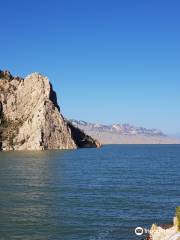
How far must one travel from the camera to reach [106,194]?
247 ft

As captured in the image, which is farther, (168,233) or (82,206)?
(82,206)

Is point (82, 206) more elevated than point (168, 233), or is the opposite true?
point (82, 206)

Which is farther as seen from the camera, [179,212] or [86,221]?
[86,221]

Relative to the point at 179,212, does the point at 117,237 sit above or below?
below

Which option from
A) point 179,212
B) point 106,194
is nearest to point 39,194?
point 106,194

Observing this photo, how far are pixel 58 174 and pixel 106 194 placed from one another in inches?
1438

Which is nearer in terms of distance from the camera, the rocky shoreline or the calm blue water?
the rocky shoreline

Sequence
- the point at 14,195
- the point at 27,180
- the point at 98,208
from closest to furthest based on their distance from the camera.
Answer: the point at 98,208 < the point at 14,195 < the point at 27,180

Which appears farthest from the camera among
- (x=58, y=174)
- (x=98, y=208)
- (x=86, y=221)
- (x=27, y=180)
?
(x=58, y=174)

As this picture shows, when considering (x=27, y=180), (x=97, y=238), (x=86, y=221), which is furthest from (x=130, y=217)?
(x=27, y=180)

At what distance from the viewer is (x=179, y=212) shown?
39719mm

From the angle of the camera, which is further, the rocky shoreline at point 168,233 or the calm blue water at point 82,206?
the calm blue water at point 82,206

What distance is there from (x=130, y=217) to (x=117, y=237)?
890cm

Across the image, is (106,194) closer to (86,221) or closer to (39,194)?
(39,194)
